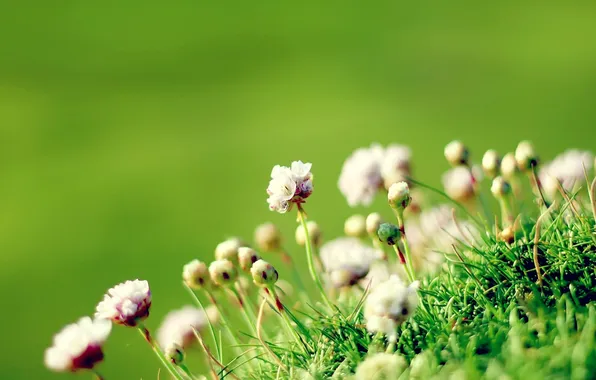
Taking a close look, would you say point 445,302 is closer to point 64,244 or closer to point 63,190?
point 64,244

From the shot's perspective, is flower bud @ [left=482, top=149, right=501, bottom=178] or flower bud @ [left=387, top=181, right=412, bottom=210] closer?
flower bud @ [left=387, top=181, right=412, bottom=210]

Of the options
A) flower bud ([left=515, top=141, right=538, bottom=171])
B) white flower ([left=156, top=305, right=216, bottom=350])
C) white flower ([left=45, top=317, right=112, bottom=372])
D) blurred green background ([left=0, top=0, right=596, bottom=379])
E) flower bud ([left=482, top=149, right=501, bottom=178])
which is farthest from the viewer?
blurred green background ([left=0, top=0, right=596, bottom=379])

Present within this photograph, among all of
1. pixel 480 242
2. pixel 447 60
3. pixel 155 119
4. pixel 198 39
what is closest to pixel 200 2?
pixel 198 39

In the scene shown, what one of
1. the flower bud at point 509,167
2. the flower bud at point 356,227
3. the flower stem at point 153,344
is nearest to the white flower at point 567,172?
the flower bud at point 509,167

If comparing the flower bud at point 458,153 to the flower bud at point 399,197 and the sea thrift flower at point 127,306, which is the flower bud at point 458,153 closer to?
the flower bud at point 399,197

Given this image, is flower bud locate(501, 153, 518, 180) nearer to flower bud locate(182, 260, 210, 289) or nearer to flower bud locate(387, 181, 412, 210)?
flower bud locate(387, 181, 412, 210)

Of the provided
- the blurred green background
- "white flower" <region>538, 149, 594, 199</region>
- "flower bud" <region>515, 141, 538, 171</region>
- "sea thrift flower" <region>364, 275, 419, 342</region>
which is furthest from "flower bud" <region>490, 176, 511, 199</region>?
the blurred green background
